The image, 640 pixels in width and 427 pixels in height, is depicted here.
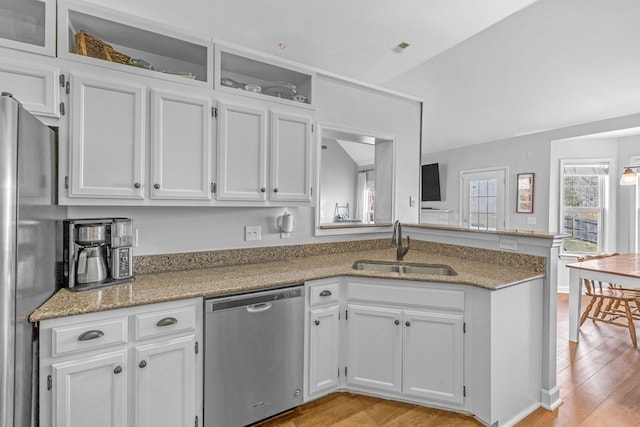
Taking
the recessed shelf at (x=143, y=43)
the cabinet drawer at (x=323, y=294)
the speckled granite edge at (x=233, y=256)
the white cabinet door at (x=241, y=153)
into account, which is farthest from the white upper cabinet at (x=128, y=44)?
the cabinet drawer at (x=323, y=294)

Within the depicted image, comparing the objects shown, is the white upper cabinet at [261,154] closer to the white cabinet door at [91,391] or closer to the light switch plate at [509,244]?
the white cabinet door at [91,391]

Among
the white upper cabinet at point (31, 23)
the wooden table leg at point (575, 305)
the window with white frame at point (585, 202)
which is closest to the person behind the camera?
the white upper cabinet at point (31, 23)

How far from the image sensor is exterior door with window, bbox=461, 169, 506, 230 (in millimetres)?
5461

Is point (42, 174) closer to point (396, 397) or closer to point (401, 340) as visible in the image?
point (401, 340)

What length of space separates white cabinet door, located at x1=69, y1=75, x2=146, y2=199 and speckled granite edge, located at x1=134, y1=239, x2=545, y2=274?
0.56 meters

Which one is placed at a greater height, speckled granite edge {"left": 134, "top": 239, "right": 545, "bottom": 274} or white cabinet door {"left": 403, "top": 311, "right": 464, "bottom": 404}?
speckled granite edge {"left": 134, "top": 239, "right": 545, "bottom": 274}

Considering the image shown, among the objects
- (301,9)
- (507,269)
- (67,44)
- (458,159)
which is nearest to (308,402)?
(507,269)

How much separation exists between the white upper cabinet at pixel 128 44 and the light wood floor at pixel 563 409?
2277mm

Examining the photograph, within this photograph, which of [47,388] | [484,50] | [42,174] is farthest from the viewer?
[484,50]

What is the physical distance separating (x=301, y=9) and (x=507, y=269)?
2374 millimetres

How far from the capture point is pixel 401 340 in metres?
2.14

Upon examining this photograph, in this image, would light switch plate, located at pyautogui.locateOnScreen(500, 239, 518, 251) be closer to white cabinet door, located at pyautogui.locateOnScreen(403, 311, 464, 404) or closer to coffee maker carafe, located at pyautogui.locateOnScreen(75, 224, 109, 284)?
white cabinet door, located at pyautogui.locateOnScreen(403, 311, 464, 404)

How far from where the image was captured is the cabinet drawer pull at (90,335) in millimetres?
1428

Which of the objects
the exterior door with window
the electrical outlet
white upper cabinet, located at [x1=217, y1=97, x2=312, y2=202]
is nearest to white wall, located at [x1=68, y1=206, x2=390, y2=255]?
the electrical outlet
